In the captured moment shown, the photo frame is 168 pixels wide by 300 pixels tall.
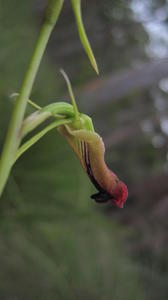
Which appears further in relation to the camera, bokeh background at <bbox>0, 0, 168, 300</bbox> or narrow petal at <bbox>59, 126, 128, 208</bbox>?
bokeh background at <bbox>0, 0, 168, 300</bbox>

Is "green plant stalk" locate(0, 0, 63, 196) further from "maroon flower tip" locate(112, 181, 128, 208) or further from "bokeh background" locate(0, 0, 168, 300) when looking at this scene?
"bokeh background" locate(0, 0, 168, 300)

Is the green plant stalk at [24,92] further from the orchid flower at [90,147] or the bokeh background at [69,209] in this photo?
the bokeh background at [69,209]

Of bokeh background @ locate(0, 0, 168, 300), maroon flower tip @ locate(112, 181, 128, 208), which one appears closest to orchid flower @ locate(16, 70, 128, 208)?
maroon flower tip @ locate(112, 181, 128, 208)

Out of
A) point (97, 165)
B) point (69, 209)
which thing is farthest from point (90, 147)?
point (69, 209)

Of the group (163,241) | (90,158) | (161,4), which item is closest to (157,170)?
(163,241)

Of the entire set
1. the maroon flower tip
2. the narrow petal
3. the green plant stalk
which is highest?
the green plant stalk

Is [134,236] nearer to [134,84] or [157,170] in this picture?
[157,170]
